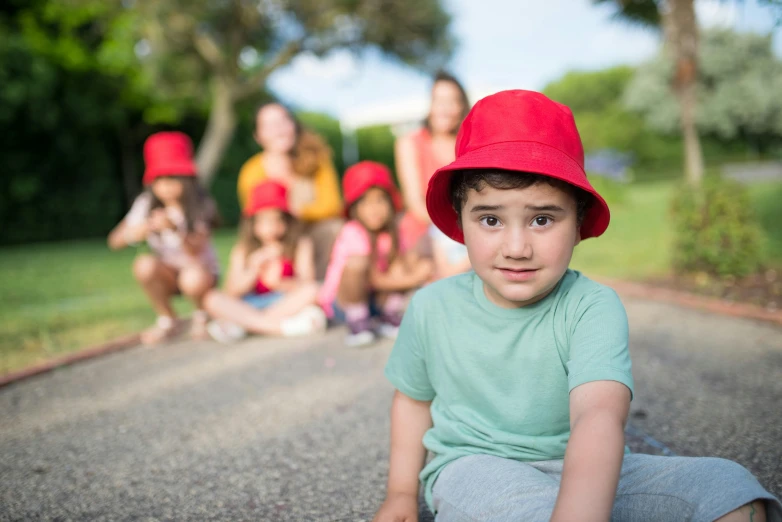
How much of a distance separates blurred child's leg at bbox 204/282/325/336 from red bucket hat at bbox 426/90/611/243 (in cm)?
294

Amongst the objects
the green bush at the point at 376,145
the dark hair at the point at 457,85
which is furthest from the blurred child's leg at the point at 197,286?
the green bush at the point at 376,145

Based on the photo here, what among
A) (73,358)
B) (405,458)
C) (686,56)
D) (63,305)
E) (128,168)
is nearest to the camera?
(405,458)

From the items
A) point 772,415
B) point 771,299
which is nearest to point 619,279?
point 771,299

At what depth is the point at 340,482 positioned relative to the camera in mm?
2006

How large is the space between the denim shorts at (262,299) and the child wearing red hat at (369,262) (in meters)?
0.39

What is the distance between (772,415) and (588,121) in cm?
3238

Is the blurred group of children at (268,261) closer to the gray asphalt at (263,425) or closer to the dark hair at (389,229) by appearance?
the dark hair at (389,229)

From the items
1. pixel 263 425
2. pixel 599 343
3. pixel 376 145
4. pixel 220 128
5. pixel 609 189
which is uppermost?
pixel 376 145

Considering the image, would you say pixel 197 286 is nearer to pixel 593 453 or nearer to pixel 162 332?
pixel 162 332

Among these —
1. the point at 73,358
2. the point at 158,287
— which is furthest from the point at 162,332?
the point at 73,358

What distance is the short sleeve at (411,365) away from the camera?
1593mm

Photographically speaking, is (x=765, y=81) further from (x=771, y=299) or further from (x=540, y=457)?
(x=540, y=457)

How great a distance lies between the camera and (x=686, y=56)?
7.09m

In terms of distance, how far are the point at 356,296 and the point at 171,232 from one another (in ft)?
4.92
